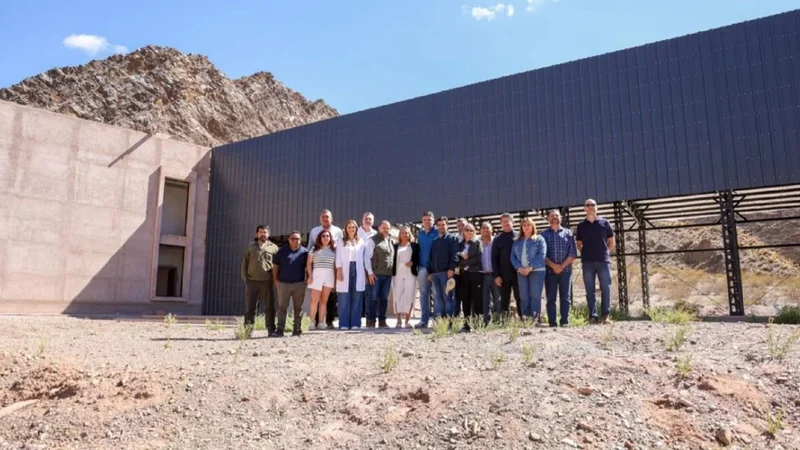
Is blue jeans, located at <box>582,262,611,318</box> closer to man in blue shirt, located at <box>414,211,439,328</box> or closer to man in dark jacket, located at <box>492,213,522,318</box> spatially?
man in dark jacket, located at <box>492,213,522,318</box>

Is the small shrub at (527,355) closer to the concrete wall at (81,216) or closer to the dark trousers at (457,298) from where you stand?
the dark trousers at (457,298)

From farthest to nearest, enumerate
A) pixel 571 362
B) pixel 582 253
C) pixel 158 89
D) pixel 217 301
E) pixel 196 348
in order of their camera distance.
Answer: pixel 158 89 → pixel 217 301 → pixel 582 253 → pixel 196 348 → pixel 571 362

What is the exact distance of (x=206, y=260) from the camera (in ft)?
83.5

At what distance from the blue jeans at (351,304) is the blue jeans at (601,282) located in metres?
3.74

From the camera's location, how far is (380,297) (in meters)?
10.7

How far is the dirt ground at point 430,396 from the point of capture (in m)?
4.40

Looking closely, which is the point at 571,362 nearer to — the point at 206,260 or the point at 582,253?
the point at 582,253

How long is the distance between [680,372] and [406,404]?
7.41ft

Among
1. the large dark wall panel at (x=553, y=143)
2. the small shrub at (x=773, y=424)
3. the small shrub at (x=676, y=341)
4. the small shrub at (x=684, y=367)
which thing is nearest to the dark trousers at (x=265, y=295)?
the small shrub at (x=676, y=341)

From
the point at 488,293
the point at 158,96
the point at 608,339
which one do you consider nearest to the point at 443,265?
the point at 488,293

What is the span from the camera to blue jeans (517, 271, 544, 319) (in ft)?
28.7

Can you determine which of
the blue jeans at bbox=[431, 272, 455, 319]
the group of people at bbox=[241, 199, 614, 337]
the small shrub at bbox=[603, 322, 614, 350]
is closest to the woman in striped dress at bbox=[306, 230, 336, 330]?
the group of people at bbox=[241, 199, 614, 337]

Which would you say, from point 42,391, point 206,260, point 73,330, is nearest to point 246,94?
point 206,260

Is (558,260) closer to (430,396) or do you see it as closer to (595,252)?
(595,252)
